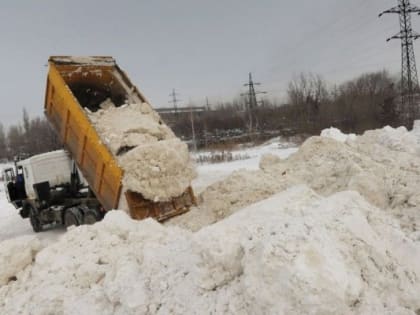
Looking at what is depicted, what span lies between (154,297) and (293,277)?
4.24 feet

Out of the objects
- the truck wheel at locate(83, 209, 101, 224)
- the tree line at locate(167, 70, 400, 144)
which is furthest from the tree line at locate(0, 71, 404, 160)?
the truck wheel at locate(83, 209, 101, 224)

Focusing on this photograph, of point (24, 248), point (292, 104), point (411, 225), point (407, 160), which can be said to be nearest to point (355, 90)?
point (292, 104)

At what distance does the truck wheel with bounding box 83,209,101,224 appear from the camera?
770cm

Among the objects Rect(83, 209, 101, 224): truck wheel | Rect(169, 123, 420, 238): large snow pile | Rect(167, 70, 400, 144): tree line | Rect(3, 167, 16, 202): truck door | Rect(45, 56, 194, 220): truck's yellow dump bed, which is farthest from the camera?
Rect(167, 70, 400, 144): tree line

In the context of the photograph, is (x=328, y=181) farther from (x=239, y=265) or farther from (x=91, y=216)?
(x=239, y=265)

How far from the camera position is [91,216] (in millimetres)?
7828

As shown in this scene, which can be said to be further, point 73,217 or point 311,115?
point 311,115

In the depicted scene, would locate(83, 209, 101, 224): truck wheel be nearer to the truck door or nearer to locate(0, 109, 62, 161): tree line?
the truck door

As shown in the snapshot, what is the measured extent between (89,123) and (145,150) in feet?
4.28

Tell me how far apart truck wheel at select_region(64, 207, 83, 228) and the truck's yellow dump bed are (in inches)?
41.7

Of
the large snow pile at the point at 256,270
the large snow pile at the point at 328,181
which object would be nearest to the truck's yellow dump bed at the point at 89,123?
the large snow pile at the point at 328,181

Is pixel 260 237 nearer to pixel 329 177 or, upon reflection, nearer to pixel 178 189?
pixel 178 189

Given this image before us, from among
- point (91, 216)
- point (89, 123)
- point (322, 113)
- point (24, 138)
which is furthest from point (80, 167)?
point (24, 138)

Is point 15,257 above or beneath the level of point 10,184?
beneath
